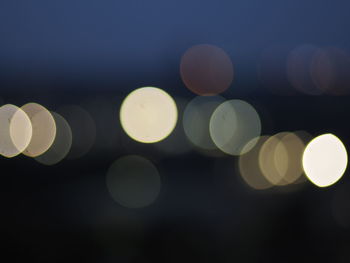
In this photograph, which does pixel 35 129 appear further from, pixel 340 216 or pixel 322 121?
pixel 340 216

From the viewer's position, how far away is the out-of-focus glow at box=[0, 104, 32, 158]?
7.96m

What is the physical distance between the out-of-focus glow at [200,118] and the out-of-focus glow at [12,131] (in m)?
4.33

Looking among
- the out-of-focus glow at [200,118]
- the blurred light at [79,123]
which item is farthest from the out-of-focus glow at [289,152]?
the blurred light at [79,123]

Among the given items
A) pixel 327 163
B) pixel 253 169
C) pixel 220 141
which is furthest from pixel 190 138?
pixel 327 163

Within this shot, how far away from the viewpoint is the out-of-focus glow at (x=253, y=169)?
855 centimetres

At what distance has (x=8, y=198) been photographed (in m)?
5.93

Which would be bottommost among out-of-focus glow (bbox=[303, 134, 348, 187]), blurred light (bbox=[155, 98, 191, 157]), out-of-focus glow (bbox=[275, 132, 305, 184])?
out-of-focus glow (bbox=[303, 134, 348, 187])

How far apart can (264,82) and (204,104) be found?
2763 millimetres

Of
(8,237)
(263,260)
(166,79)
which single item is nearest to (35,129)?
(166,79)

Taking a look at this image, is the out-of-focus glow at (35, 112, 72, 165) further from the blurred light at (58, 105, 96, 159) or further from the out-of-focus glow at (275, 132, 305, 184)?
the out-of-focus glow at (275, 132, 305, 184)

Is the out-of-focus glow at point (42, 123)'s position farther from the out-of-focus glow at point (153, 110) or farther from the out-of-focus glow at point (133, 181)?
the out-of-focus glow at point (133, 181)

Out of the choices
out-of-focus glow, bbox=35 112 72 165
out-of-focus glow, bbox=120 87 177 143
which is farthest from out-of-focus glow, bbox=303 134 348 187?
out-of-focus glow, bbox=120 87 177 143

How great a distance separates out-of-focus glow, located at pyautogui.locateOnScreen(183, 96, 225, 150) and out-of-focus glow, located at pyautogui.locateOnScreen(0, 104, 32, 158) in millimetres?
4333

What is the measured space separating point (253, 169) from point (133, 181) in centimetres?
309
